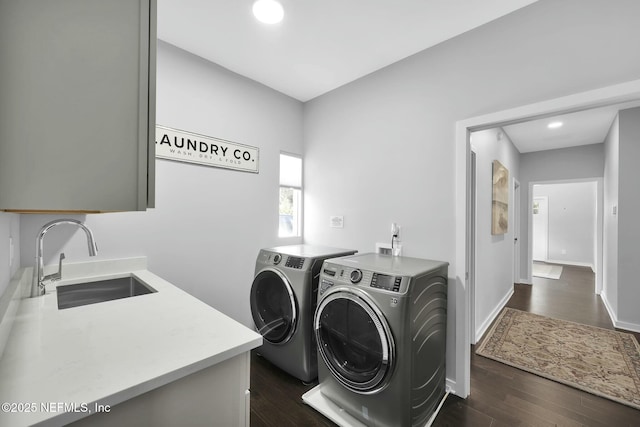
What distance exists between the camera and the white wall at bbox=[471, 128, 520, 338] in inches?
113

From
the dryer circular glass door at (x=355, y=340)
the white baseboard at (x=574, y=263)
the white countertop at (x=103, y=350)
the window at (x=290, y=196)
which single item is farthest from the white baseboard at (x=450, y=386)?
the white baseboard at (x=574, y=263)

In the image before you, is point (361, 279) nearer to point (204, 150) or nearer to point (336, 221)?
point (336, 221)

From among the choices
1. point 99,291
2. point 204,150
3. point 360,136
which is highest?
point 360,136

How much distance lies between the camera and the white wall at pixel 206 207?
194 cm

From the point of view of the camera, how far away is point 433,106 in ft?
6.87

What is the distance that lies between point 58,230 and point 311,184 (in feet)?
6.91

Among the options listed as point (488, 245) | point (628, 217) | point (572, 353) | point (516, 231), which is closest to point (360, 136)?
point (488, 245)

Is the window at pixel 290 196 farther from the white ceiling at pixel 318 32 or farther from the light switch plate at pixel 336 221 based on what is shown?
the white ceiling at pixel 318 32

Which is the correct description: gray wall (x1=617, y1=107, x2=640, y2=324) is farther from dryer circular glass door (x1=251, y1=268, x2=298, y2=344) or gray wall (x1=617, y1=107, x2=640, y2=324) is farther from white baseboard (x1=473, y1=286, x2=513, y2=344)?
dryer circular glass door (x1=251, y1=268, x2=298, y2=344)

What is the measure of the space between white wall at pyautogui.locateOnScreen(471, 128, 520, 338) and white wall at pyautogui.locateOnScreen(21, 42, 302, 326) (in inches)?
83.4

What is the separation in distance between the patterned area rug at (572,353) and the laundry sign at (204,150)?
287cm

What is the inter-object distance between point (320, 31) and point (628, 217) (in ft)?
13.3

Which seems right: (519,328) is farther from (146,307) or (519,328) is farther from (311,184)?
(146,307)

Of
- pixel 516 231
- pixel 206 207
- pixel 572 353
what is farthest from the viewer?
pixel 516 231
